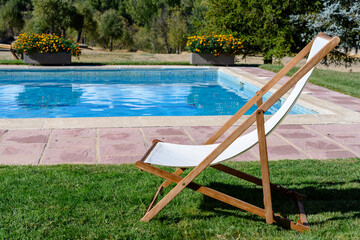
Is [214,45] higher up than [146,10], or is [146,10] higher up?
[146,10]

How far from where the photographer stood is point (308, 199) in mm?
3139

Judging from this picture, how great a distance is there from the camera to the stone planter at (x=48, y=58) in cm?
1366

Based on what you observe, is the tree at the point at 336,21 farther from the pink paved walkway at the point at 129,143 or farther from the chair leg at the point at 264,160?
the chair leg at the point at 264,160

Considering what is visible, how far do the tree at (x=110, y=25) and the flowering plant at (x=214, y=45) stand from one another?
1602cm

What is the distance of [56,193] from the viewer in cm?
306

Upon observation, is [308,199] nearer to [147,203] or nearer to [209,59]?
[147,203]

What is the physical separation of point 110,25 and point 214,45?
1676 centimetres

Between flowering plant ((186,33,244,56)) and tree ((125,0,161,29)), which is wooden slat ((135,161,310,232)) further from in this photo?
tree ((125,0,161,29))

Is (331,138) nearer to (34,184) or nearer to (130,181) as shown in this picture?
(130,181)

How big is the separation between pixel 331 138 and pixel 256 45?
1354 centimetres

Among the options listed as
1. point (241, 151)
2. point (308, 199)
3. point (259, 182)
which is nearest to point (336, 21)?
point (308, 199)

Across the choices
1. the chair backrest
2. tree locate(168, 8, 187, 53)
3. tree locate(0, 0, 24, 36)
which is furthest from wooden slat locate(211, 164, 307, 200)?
tree locate(0, 0, 24, 36)

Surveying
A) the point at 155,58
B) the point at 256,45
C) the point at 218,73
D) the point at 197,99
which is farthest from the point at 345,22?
the point at 197,99

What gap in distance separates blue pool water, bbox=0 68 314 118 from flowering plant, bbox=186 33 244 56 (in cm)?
116
